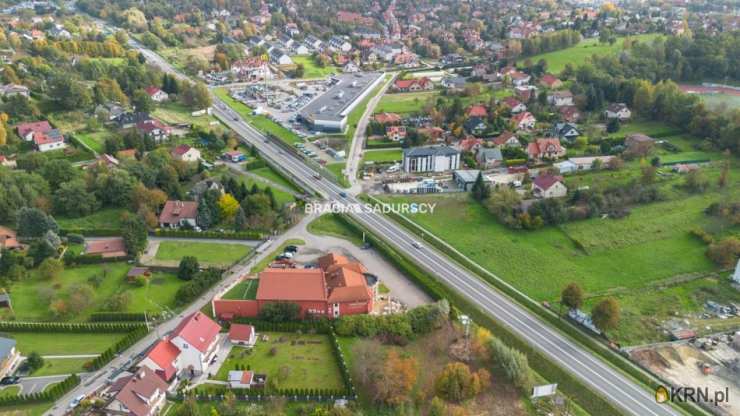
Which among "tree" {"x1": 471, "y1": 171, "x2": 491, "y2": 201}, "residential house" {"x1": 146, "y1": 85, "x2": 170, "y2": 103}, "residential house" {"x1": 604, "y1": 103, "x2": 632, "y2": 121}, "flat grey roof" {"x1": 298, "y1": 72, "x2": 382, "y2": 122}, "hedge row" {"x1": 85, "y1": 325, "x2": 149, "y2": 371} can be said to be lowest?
"hedge row" {"x1": 85, "y1": 325, "x2": 149, "y2": 371}

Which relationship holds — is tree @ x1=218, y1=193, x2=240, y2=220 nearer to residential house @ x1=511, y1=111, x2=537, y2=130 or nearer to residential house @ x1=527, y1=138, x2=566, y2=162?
residential house @ x1=527, y1=138, x2=566, y2=162

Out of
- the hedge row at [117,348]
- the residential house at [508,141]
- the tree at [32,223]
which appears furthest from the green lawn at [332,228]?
the residential house at [508,141]

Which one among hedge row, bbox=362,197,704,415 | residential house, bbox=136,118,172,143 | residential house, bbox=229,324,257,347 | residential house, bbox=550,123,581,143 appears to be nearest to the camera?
hedge row, bbox=362,197,704,415

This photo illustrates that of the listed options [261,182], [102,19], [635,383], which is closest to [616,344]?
[635,383]

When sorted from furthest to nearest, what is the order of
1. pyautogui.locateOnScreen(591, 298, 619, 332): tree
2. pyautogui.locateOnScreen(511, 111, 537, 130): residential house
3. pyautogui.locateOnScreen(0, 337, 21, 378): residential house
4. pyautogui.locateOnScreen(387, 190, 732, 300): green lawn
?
pyautogui.locateOnScreen(511, 111, 537, 130): residential house
pyautogui.locateOnScreen(387, 190, 732, 300): green lawn
pyautogui.locateOnScreen(591, 298, 619, 332): tree
pyautogui.locateOnScreen(0, 337, 21, 378): residential house

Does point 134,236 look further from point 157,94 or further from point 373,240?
point 157,94

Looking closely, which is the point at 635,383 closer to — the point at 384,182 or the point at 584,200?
the point at 584,200

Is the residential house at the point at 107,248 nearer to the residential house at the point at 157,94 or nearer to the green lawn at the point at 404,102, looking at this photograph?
the residential house at the point at 157,94

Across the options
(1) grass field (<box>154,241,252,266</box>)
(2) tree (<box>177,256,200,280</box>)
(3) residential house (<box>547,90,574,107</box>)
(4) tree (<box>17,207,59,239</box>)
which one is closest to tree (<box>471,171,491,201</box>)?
(1) grass field (<box>154,241,252,266</box>)
